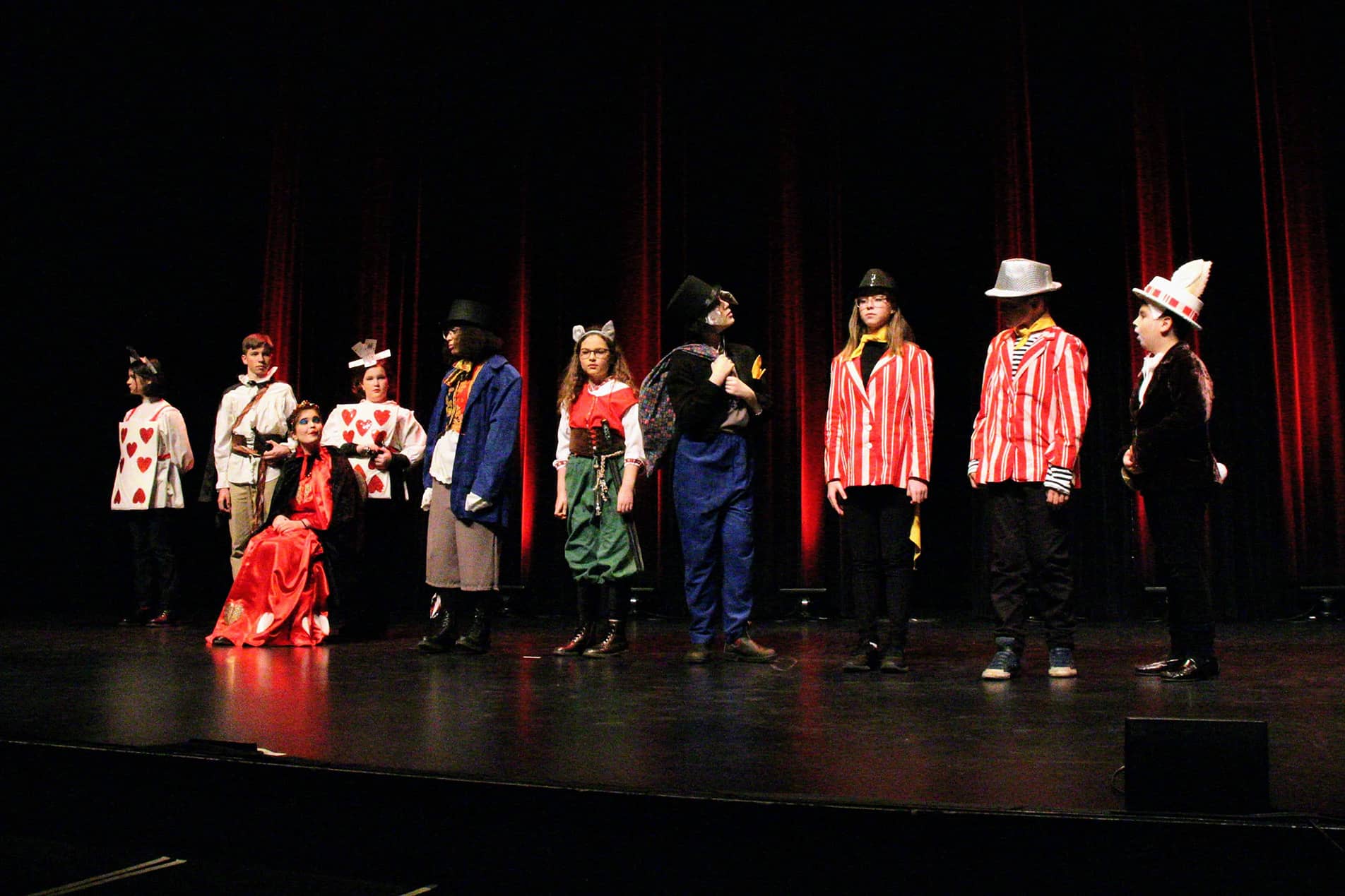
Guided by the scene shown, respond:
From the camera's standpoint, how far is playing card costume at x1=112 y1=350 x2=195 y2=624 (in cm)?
591

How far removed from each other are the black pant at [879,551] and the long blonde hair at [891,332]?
0.47 meters

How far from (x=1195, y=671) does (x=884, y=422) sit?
1174 millimetres

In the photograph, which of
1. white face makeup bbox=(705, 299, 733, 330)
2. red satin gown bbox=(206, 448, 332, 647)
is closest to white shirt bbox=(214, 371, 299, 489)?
red satin gown bbox=(206, 448, 332, 647)

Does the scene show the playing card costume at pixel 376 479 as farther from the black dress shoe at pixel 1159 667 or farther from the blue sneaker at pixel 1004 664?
the black dress shoe at pixel 1159 667

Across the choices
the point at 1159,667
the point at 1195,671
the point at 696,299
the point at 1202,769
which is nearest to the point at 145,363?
the point at 696,299

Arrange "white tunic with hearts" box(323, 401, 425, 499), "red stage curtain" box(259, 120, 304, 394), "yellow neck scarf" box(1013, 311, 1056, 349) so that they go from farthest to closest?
"red stage curtain" box(259, 120, 304, 394) < "white tunic with hearts" box(323, 401, 425, 499) < "yellow neck scarf" box(1013, 311, 1056, 349)

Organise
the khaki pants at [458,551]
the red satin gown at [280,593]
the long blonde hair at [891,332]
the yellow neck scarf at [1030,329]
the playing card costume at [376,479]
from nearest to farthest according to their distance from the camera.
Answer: the yellow neck scarf at [1030,329] < the long blonde hair at [891,332] < the khaki pants at [458,551] < the red satin gown at [280,593] < the playing card costume at [376,479]

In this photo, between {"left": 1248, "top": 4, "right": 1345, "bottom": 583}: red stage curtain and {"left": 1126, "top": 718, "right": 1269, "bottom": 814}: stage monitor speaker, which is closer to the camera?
{"left": 1126, "top": 718, "right": 1269, "bottom": 814}: stage monitor speaker

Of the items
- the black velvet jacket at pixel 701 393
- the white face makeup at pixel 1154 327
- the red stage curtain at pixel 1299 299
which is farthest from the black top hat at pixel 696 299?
the red stage curtain at pixel 1299 299

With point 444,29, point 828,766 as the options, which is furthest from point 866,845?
point 444,29

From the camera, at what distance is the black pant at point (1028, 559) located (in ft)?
10.8

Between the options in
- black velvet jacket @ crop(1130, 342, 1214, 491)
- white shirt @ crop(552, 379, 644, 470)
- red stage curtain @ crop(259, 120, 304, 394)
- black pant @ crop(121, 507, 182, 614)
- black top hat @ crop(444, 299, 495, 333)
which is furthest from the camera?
red stage curtain @ crop(259, 120, 304, 394)

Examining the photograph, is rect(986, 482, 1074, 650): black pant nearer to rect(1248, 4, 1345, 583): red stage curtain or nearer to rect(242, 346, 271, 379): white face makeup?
rect(1248, 4, 1345, 583): red stage curtain

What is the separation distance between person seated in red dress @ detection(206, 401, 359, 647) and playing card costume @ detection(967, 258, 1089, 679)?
2832 millimetres
